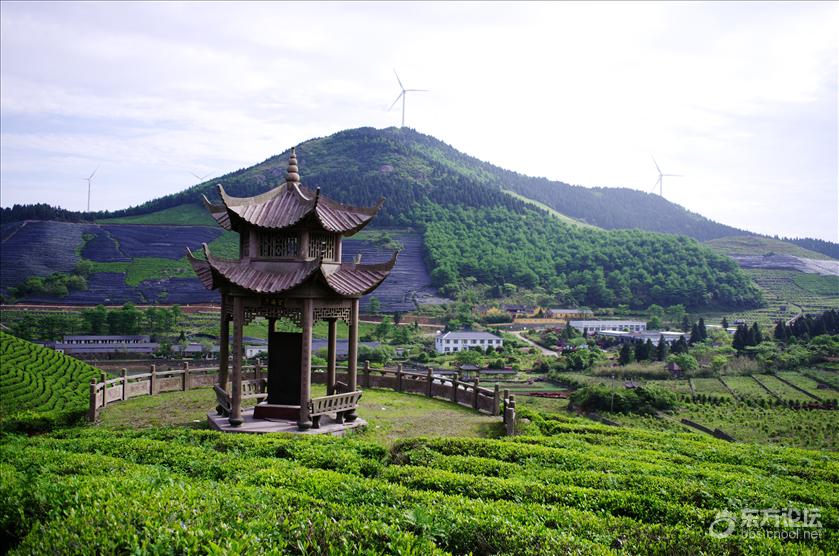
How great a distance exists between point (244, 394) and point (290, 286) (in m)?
5.03

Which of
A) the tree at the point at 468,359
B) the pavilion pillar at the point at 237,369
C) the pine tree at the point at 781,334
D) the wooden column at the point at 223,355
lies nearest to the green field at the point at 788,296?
the pine tree at the point at 781,334

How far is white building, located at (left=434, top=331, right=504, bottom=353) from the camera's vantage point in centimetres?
5766

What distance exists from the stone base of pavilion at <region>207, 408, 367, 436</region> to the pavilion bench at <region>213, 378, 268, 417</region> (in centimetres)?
27

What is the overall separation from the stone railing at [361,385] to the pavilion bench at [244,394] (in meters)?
3.10

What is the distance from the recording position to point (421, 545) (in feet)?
17.5

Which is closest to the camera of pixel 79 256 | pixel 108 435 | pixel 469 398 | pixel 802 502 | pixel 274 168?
pixel 802 502

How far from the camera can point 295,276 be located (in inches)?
595

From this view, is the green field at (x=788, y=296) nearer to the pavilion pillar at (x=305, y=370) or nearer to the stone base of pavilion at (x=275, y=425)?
the stone base of pavilion at (x=275, y=425)

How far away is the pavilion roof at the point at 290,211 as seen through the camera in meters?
15.2

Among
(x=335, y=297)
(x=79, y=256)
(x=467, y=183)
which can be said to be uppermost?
(x=467, y=183)

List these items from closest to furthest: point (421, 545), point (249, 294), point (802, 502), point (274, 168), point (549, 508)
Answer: point (421, 545), point (549, 508), point (802, 502), point (249, 294), point (274, 168)

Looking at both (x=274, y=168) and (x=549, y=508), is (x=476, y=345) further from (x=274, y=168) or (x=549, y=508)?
(x=274, y=168)

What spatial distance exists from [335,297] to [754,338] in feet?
128

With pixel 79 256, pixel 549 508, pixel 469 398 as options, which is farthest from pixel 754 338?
pixel 79 256
